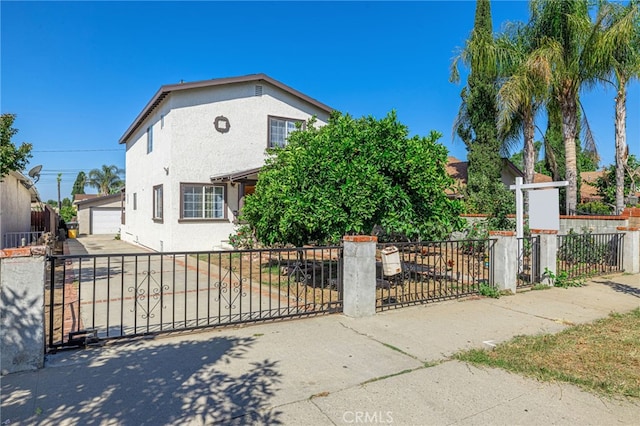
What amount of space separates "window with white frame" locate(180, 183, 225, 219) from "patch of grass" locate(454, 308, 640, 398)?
11152 millimetres

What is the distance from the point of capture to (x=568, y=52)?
47.4ft

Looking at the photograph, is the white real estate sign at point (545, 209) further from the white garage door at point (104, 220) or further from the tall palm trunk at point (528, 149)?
the white garage door at point (104, 220)

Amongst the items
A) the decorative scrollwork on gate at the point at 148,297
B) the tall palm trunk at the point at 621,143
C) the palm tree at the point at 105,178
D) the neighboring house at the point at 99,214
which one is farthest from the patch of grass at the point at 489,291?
the palm tree at the point at 105,178

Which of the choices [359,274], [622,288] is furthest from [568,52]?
[359,274]

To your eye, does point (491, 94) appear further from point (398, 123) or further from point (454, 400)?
point (454, 400)

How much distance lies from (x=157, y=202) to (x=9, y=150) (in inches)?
280

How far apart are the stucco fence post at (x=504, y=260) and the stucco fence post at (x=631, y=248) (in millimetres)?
4778

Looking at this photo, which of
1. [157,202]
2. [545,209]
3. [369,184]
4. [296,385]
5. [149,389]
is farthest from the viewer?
[157,202]

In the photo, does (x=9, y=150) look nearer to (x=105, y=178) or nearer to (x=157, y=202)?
(x=157, y=202)

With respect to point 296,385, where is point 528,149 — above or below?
above

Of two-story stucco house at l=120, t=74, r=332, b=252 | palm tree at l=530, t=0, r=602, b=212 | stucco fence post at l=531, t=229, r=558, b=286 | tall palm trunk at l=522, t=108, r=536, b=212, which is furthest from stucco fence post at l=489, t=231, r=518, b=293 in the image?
tall palm trunk at l=522, t=108, r=536, b=212

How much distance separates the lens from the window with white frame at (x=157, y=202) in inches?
577

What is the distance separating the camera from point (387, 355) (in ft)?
14.2

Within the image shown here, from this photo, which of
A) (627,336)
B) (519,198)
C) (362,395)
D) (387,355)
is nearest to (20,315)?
(362,395)
